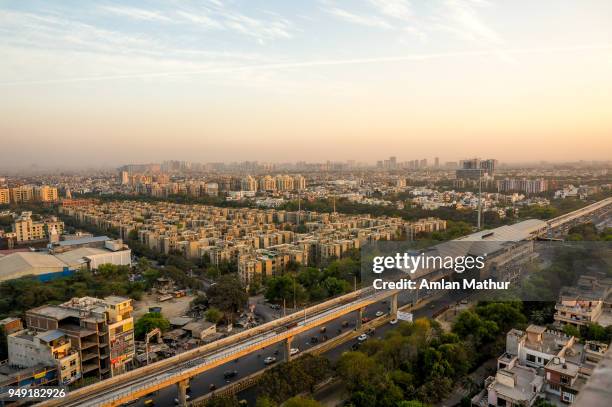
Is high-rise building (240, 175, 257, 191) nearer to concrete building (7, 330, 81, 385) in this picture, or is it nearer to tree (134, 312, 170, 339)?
tree (134, 312, 170, 339)

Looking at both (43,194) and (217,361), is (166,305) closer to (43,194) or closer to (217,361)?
(217,361)

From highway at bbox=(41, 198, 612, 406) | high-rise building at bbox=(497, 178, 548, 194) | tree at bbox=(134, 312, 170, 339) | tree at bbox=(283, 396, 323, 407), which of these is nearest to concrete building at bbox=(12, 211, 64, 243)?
tree at bbox=(134, 312, 170, 339)

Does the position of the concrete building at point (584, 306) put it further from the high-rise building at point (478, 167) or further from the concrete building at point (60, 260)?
the high-rise building at point (478, 167)

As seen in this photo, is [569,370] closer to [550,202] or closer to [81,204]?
[550,202]

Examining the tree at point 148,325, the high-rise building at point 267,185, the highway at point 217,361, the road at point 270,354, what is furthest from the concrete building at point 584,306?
the high-rise building at point 267,185

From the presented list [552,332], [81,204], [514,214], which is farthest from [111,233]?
[514,214]

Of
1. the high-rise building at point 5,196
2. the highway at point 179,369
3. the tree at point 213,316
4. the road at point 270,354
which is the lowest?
the road at point 270,354

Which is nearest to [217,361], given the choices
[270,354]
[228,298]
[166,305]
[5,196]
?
[270,354]
